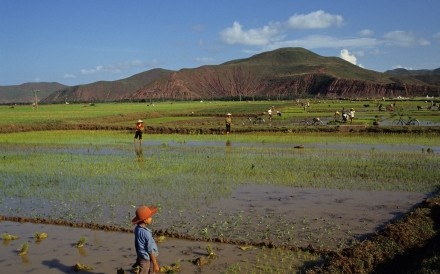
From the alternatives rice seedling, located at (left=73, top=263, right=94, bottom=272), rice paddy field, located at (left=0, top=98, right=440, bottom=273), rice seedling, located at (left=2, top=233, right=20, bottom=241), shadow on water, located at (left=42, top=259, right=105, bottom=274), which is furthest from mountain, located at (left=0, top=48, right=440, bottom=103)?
rice seedling, located at (left=73, top=263, right=94, bottom=272)

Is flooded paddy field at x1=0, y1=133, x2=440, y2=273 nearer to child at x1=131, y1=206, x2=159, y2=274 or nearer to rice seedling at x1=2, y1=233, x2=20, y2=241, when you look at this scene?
rice seedling at x1=2, y1=233, x2=20, y2=241

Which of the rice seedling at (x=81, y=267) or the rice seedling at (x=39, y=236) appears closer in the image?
the rice seedling at (x=81, y=267)

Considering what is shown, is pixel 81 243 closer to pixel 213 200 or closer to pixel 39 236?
pixel 39 236

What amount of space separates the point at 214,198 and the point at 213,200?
9.3 inches

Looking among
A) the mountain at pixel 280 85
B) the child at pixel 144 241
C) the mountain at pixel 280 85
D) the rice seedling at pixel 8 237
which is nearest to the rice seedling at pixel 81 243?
the rice seedling at pixel 8 237

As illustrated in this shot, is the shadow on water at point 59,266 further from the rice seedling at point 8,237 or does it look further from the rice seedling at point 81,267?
the rice seedling at point 8,237

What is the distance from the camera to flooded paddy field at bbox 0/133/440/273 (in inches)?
339

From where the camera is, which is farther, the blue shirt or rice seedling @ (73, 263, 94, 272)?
→ rice seedling @ (73, 263, 94, 272)

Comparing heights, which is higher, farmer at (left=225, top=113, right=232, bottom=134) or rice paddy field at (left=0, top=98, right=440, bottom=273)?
farmer at (left=225, top=113, right=232, bottom=134)

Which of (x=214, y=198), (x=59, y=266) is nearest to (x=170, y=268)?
(x=59, y=266)

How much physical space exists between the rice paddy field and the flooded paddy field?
32 millimetres

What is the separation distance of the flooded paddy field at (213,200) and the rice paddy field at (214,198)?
0.03 m

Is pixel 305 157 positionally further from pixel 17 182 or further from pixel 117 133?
pixel 117 133

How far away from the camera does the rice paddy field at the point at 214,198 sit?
333 inches
